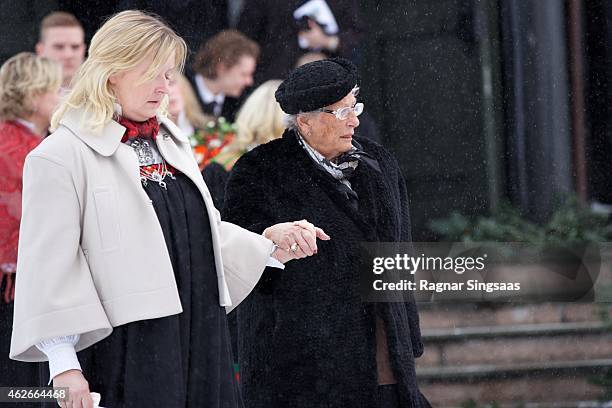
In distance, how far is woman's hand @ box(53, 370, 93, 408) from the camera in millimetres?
3107

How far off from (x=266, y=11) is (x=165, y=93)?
5161 millimetres

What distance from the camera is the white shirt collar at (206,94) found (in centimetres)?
764

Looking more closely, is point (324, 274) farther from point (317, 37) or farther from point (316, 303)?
point (317, 37)

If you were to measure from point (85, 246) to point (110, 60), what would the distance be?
0.58m

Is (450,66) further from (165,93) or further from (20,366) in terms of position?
(165,93)

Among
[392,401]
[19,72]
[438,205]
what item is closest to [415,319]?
[392,401]

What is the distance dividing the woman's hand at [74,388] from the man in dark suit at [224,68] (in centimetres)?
445

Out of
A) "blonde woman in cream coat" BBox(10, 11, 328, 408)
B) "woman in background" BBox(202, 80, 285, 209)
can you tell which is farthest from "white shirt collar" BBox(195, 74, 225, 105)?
"blonde woman in cream coat" BBox(10, 11, 328, 408)

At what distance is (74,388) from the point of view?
3111 millimetres

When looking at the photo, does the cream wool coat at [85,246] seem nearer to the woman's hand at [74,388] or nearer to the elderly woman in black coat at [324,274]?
the woman's hand at [74,388]

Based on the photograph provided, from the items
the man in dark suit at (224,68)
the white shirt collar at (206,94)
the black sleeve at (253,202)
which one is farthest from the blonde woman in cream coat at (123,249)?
the white shirt collar at (206,94)

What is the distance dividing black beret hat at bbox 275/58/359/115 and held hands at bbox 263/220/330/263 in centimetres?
53

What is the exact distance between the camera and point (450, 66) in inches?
338

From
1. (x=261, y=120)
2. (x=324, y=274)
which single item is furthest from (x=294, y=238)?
(x=261, y=120)
